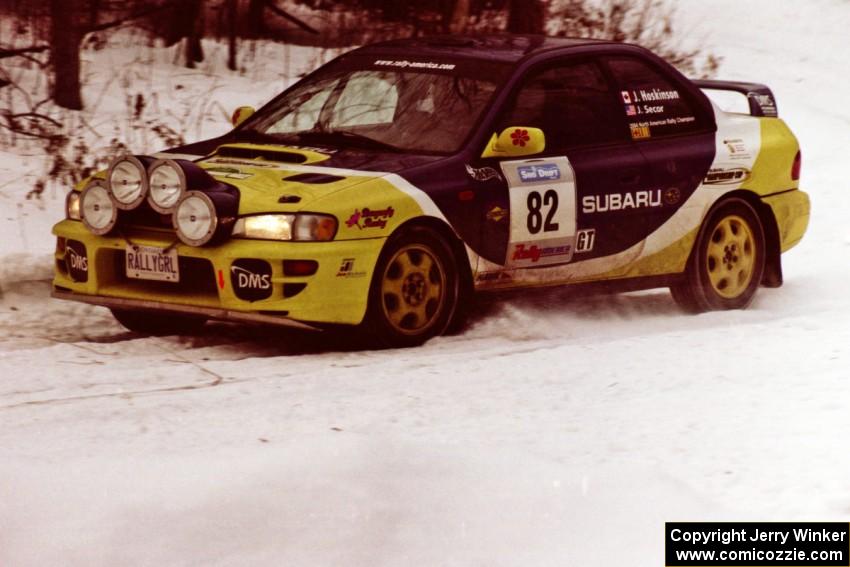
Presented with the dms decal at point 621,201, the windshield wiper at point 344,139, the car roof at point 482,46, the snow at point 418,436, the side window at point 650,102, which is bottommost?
the snow at point 418,436

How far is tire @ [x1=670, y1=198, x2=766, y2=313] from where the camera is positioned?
31.1 feet

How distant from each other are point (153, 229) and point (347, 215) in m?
0.97

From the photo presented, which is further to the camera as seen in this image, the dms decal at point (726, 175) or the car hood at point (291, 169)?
the dms decal at point (726, 175)

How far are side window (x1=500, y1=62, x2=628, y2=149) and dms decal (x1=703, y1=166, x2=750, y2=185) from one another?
0.65 m

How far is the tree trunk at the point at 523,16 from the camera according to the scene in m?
16.7

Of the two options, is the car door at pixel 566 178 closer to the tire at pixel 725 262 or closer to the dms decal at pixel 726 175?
the dms decal at pixel 726 175

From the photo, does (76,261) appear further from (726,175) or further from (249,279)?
(726,175)

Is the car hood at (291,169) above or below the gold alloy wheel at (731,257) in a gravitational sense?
above

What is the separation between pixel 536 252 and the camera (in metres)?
8.54

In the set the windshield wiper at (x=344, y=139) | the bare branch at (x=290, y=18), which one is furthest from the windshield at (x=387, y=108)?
the bare branch at (x=290, y=18)

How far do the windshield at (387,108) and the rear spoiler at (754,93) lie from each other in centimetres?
188

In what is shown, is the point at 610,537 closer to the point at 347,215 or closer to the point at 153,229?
the point at 347,215

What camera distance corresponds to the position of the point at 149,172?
786 cm

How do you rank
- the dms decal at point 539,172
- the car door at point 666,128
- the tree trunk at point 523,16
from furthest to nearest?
1. the tree trunk at point 523,16
2. the car door at point 666,128
3. the dms decal at point 539,172
